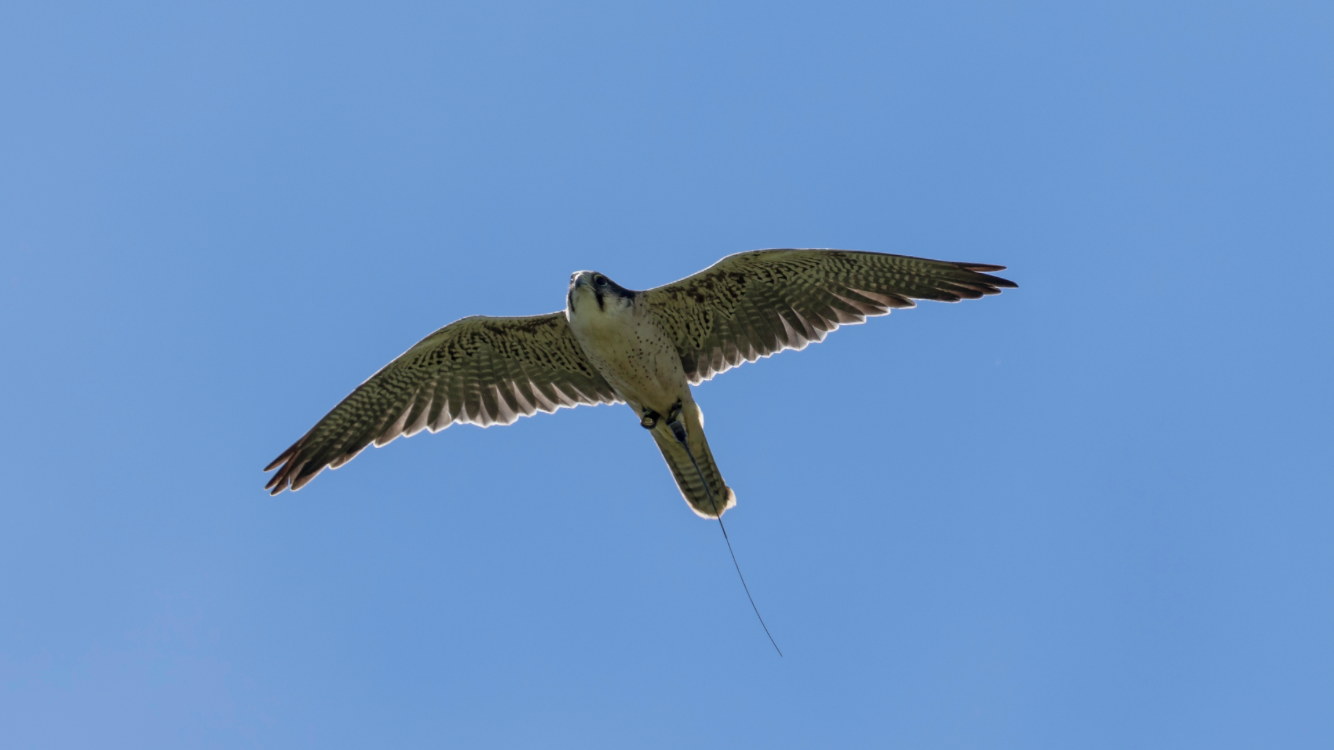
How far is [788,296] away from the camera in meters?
9.23

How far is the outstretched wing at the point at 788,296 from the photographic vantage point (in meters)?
8.93

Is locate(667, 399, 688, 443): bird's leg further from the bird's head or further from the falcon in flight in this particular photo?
the bird's head

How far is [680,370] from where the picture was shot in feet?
29.2

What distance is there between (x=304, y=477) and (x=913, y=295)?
Result: 17.9 ft

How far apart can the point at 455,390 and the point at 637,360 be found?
2029 mm

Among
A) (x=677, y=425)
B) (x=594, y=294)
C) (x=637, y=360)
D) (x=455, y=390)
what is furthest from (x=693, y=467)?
(x=455, y=390)

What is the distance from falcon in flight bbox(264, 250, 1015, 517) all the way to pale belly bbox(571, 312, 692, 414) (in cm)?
1

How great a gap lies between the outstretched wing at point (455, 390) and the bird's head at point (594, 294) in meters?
1.04

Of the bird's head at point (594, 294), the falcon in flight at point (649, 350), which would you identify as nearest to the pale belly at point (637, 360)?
the falcon in flight at point (649, 350)

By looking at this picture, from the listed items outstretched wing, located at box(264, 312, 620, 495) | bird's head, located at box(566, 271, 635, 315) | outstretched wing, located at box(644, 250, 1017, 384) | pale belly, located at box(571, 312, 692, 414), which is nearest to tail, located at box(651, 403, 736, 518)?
pale belly, located at box(571, 312, 692, 414)

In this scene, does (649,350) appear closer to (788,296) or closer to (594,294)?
(594,294)

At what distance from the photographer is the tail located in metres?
8.94

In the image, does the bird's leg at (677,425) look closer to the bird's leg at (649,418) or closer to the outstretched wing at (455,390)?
the bird's leg at (649,418)

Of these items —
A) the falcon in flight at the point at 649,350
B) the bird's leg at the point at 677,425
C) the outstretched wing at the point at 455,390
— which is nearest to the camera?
the falcon in flight at the point at 649,350
